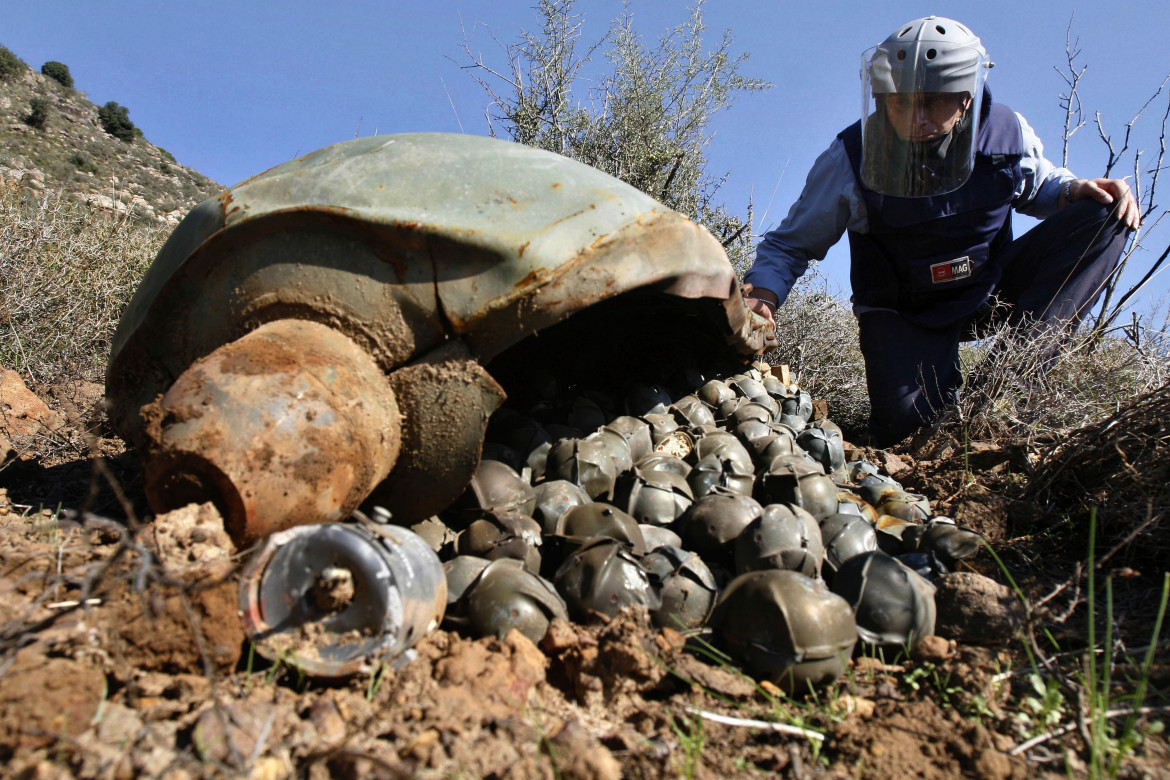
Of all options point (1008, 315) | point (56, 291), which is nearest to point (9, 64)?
point (56, 291)

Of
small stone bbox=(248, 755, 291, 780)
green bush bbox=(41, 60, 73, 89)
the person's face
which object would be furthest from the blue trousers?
green bush bbox=(41, 60, 73, 89)

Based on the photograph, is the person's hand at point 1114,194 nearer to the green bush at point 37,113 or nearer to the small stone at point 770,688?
the small stone at point 770,688

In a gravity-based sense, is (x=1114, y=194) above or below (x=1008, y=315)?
above

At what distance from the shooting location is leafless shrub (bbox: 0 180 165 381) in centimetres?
433

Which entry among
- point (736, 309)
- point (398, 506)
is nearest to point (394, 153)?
point (398, 506)

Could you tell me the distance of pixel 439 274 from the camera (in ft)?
6.97

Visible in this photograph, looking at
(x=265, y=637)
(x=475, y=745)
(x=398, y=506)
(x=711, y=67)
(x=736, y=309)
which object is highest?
(x=711, y=67)

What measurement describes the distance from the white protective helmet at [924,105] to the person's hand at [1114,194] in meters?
0.72

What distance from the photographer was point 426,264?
2131mm

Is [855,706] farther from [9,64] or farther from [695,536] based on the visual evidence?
[9,64]

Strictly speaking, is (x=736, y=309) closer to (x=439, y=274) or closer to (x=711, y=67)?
(x=439, y=274)

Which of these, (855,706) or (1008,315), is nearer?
(855,706)

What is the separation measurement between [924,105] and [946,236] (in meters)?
0.83

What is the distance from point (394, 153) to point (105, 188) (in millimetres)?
18900
